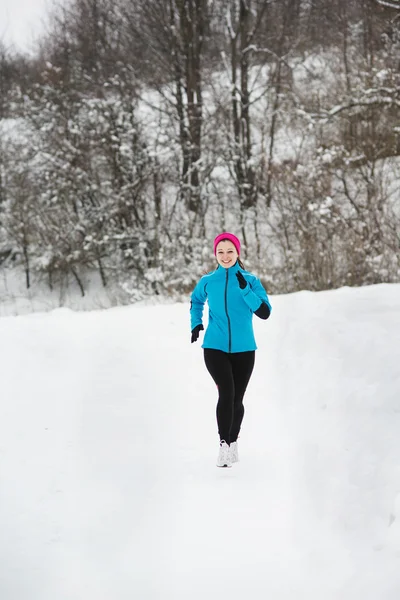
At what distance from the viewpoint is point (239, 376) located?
4.68 m

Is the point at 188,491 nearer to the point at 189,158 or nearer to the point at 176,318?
the point at 176,318

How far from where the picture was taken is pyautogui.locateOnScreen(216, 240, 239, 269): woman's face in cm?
451

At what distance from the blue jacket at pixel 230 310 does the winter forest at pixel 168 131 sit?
555 inches

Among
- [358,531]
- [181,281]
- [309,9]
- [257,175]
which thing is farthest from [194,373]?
[309,9]

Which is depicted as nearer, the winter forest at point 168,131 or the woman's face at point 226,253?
the woman's face at point 226,253

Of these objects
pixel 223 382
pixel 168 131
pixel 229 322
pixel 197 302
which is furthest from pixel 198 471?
pixel 168 131

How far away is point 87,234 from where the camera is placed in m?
24.0

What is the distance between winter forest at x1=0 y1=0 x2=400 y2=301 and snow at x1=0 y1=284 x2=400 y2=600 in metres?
11.9

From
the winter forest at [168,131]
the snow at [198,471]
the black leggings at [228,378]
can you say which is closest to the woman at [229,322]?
the black leggings at [228,378]

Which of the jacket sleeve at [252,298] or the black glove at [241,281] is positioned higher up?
the black glove at [241,281]

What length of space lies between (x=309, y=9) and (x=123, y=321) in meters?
20.4

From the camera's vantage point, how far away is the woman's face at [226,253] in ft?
14.8

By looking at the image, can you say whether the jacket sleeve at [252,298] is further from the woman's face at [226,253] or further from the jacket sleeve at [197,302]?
the jacket sleeve at [197,302]

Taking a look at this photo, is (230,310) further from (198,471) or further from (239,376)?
(198,471)
